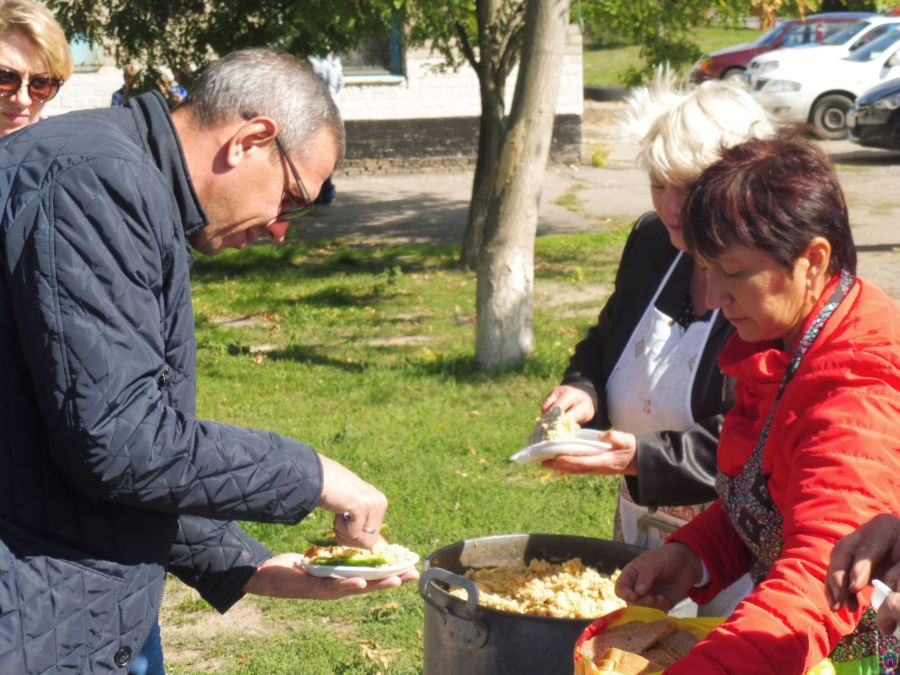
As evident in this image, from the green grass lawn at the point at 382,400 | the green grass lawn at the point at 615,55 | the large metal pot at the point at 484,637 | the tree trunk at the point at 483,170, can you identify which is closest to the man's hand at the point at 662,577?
the large metal pot at the point at 484,637

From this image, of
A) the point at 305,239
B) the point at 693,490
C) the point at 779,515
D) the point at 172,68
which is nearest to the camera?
the point at 779,515

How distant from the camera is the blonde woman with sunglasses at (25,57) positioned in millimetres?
4938

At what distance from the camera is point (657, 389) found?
3.79m

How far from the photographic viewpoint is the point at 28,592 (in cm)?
241

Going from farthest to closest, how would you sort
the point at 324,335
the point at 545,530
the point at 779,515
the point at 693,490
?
the point at 324,335, the point at 545,530, the point at 693,490, the point at 779,515

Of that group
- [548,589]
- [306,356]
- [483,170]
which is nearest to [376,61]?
[483,170]

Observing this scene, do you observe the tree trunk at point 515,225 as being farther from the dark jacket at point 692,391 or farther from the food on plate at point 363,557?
the food on plate at point 363,557

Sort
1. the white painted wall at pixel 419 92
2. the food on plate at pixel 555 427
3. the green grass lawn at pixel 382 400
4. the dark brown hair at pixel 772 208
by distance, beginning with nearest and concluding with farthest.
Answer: the dark brown hair at pixel 772 208, the food on plate at pixel 555 427, the green grass lawn at pixel 382 400, the white painted wall at pixel 419 92

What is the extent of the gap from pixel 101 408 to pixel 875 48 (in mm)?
22998

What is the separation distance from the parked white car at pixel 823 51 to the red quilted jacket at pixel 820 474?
20.3m

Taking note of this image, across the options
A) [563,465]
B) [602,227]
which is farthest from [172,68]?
[563,465]

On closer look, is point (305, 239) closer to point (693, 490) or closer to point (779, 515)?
point (693, 490)

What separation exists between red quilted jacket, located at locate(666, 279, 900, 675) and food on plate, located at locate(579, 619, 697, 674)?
305 millimetres

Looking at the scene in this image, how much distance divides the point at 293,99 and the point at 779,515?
136cm
